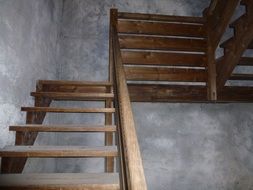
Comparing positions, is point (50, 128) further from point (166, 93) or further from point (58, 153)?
Answer: point (166, 93)

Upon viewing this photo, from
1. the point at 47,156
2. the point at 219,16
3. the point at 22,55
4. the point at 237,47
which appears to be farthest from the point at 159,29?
the point at 47,156

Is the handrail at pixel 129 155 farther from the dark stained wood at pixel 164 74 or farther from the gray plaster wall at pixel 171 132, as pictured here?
the gray plaster wall at pixel 171 132

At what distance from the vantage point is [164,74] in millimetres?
3521

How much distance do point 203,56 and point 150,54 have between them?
2.51ft

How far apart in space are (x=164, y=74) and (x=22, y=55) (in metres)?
1.87

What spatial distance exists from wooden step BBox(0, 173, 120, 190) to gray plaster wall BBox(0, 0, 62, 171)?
0.49m

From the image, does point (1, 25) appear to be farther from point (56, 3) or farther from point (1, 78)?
point (56, 3)

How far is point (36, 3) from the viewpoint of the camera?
289 cm

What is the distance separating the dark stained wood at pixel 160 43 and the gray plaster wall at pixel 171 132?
538 millimetres

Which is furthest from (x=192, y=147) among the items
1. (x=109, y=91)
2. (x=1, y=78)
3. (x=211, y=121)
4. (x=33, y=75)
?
(x=1, y=78)

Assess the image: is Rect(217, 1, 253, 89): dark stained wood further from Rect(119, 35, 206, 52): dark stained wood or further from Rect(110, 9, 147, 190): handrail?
Rect(110, 9, 147, 190): handrail

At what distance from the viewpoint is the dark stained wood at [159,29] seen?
11.7 ft

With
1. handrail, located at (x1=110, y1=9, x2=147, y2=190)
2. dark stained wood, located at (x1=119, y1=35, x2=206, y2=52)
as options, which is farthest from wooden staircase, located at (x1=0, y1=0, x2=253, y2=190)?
handrail, located at (x1=110, y1=9, x2=147, y2=190)

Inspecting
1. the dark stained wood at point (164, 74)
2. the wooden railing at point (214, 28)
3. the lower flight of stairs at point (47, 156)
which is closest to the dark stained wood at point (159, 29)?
the wooden railing at point (214, 28)
